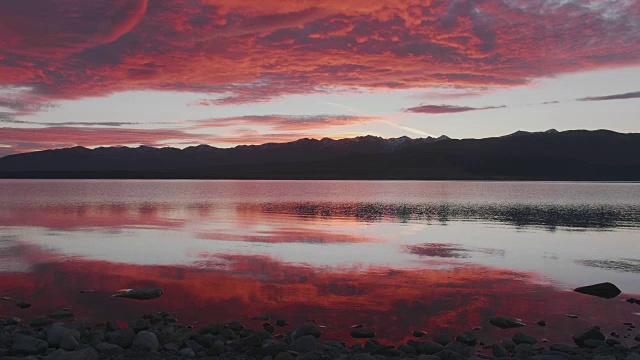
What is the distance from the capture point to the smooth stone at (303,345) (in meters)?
16.6

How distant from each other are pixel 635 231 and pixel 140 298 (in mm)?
56626

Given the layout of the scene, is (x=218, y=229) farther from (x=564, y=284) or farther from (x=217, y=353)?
(x=217, y=353)

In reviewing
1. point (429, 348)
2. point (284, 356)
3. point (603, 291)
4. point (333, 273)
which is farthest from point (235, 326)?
point (603, 291)

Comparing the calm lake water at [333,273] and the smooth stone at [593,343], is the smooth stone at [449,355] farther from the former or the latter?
the smooth stone at [593,343]

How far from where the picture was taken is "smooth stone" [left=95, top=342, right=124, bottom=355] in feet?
51.7

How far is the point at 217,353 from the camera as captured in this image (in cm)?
1625

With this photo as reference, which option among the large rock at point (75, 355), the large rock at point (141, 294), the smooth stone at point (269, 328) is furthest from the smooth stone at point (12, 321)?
the smooth stone at point (269, 328)

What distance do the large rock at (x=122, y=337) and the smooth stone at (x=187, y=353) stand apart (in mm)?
2141

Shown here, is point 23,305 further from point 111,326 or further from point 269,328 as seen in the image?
point 269,328

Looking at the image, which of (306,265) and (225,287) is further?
(306,265)

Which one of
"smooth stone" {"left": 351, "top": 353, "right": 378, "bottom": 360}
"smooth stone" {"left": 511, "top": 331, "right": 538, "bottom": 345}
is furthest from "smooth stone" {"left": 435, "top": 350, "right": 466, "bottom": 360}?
"smooth stone" {"left": 511, "top": 331, "right": 538, "bottom": 345}

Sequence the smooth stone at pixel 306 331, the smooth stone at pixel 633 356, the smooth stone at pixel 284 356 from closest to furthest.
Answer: the smooth stone at pixel 284 356 → the smooth stone at pixel 633 356 → the smooth stone at pixel 306 331

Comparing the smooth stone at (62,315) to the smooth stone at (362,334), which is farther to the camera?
the smooth stone at (62,315)

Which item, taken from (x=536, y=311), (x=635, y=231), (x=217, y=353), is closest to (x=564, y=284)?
(x=536, y=311)
